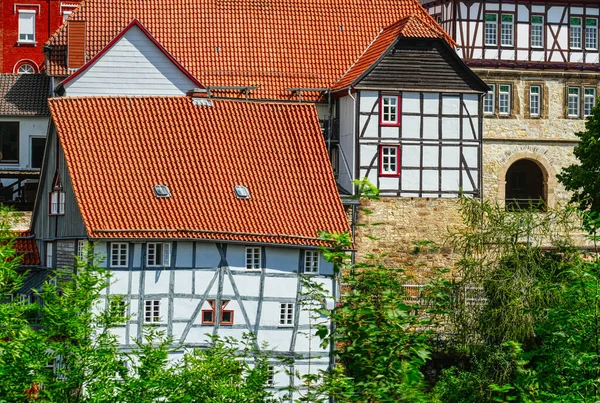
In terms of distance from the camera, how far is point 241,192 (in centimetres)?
3719

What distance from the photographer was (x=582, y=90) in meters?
48.4

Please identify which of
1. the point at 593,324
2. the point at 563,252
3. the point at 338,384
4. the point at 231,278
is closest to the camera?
the point at 338,384

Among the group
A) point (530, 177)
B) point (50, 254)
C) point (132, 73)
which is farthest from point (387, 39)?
point (50, 254)

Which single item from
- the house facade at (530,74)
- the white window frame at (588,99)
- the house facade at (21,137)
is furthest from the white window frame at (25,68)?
the white window frame at (588,99)

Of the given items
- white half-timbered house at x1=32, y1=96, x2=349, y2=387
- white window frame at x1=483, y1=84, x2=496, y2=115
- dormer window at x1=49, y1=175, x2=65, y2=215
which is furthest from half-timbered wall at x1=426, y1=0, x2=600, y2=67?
dormer window at x1=49, y1=175, x2=65, y2=215

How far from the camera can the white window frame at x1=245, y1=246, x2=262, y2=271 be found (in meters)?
36.2

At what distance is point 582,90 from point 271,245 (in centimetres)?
1635

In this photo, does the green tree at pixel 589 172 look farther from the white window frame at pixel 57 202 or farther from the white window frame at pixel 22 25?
the white window frame at pixel 22 25

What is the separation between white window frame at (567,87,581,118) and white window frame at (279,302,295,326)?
15881 millimetres

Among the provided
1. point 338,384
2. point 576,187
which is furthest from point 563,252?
point 338,384

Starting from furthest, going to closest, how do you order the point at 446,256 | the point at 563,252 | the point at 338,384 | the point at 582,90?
1. the point at 582,90
2. the point at 446,256
3. the point at 563,252
4. the point at 338,384

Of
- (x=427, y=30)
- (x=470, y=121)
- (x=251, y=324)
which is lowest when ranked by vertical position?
(x=251, y=324)

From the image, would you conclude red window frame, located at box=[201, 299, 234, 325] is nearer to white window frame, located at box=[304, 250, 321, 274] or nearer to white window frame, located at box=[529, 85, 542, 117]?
white window frame, located at box=[304, 250, 321, 274]

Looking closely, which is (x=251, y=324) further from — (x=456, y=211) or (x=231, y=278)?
(x=456, y=211)
